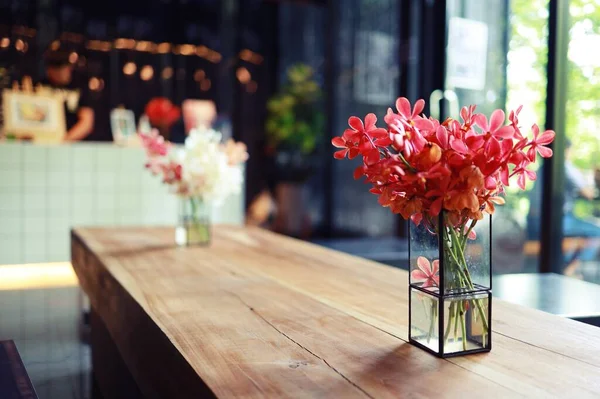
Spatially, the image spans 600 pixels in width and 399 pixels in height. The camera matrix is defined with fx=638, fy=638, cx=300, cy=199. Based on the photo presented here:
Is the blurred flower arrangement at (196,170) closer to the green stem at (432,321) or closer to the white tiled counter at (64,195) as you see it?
the green stem at (432,321)

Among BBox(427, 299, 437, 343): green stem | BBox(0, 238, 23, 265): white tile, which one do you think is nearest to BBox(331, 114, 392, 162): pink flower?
BBox(427, 299, 437, 343): green stem

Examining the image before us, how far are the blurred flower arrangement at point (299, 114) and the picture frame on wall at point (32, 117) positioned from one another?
7.43 ft

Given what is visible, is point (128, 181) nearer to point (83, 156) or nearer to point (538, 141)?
point (83, 156)

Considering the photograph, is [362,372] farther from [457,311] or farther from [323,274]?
[323,274]

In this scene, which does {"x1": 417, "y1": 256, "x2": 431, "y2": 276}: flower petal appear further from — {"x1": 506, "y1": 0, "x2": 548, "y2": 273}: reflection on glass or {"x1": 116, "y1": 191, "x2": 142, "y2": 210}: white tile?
{"x1": 116, "y1": 191, "x2": 142, "y2": 210}: white tile

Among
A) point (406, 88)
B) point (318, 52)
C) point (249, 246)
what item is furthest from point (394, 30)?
point (249, 246)

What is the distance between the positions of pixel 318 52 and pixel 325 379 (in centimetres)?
613

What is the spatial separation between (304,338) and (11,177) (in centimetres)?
424

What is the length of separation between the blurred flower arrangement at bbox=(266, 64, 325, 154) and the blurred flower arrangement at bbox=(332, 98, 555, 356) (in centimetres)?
552

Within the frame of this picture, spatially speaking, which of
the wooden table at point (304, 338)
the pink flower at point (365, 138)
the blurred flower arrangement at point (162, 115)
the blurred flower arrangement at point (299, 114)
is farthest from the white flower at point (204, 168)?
the blurred flower arrangement at point (299, 114)

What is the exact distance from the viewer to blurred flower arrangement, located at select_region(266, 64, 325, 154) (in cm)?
659

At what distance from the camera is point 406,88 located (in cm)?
579

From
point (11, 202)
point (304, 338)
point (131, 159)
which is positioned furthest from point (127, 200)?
point (304, 338)

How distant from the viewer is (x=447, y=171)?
998 millimetres
